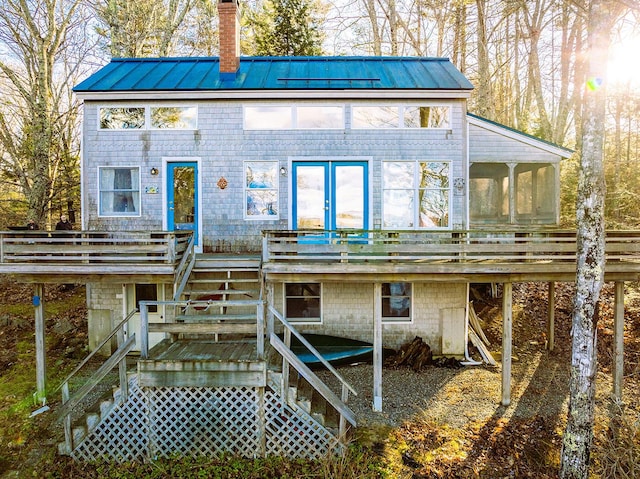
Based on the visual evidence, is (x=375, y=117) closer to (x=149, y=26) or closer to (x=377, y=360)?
(x=377, y=360)

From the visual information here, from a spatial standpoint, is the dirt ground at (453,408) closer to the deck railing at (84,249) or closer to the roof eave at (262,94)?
the deck railing at (84,249)

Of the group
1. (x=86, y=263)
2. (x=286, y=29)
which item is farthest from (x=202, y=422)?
(x=286, y=29)

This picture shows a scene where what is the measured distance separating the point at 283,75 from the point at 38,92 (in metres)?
10.4

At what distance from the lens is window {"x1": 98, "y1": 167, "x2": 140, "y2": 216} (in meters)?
9.62

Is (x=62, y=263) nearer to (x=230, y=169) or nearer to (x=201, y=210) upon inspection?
(x=201, y=210)

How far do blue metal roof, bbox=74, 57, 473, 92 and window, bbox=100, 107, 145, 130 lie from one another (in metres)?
0.50

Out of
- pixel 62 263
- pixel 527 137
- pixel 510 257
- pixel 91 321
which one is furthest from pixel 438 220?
pixel 91 321

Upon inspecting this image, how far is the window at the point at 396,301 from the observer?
10.1 metres

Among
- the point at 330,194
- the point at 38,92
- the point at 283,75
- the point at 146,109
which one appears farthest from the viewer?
the point at 38,92

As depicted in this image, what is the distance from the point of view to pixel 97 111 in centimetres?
955

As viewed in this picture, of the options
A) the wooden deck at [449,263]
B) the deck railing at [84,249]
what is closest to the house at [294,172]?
the deck railing at [84,249]

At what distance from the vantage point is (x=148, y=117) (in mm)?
9602

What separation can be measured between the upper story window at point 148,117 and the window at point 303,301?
4.97 m

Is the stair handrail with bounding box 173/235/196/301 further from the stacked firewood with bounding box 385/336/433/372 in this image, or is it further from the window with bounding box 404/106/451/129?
the window with bounding box 404/106/451/129
